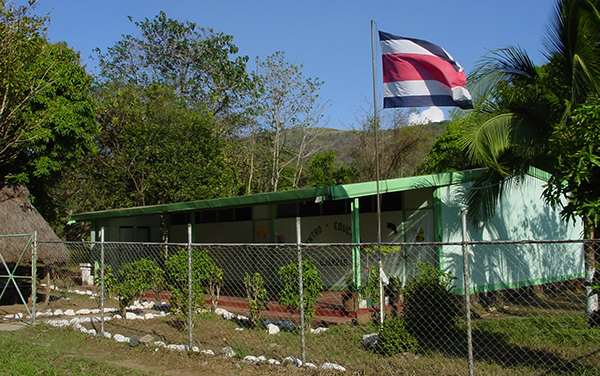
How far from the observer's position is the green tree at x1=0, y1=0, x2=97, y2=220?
12.4 metres

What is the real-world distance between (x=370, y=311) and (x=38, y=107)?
1101 centimetres

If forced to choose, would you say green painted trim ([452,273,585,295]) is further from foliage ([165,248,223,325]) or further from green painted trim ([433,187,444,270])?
foliage ([165,248,223,325])

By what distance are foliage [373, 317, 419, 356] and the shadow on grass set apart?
32 cm

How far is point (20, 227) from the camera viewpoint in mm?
13211

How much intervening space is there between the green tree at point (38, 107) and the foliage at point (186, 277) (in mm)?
6120

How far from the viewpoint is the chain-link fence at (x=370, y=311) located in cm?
639

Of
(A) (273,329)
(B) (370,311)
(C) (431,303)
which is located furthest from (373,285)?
(A) (273,329)

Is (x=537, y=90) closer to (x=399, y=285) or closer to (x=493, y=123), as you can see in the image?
(x=493, y=123)

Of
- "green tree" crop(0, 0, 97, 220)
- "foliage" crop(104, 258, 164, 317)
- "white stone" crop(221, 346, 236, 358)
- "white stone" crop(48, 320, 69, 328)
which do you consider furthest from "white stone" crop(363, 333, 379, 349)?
"green tree" crop(0, 0, 97, 220)

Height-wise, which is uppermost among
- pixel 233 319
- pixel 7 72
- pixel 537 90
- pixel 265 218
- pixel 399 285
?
pixel 7 72

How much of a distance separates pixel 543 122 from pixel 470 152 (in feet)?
4.34

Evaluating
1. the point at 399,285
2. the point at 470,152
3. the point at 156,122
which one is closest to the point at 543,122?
the point at 470,152

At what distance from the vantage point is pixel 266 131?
26453 millimetres

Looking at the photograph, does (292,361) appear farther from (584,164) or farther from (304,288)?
(584,164)
